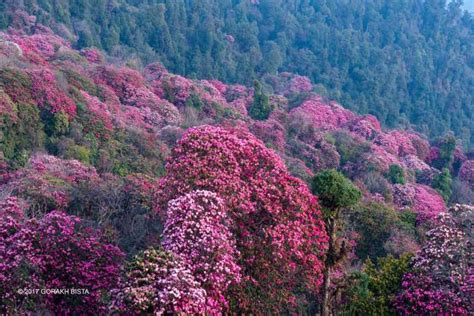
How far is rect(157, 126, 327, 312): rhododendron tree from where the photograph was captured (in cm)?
1073

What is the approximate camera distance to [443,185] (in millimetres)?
35750

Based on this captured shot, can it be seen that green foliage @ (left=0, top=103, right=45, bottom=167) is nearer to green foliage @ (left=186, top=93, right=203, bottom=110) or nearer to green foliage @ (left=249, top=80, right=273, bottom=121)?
green foliage @ (left=186, top=93, right=203, bottom=110)

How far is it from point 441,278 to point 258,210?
4.51 m

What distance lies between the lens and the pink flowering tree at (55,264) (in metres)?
9.68

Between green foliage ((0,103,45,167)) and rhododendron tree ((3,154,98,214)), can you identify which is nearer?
rhododendron tree ((3,154,98,214))

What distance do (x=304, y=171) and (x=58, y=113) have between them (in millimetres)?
12829

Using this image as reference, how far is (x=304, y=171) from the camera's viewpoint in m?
27.7

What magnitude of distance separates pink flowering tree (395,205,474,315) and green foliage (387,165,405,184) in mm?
20841

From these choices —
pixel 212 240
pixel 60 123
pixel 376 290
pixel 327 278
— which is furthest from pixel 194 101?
pixel 212 240

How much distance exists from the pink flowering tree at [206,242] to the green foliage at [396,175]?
25444 mm

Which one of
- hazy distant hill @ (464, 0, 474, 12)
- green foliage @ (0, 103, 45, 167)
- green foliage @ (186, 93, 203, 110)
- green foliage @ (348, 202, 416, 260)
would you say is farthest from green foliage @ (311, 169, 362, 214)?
hazy distant hill @ (464, 0, 474, 12)

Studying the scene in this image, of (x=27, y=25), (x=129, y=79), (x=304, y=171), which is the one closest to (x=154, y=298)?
(x=304, y=171)

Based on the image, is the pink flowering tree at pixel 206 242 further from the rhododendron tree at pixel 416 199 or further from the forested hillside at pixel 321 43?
the forested hillside at pixel 321 43

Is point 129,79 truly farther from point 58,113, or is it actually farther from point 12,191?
point 12,191
